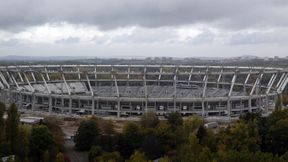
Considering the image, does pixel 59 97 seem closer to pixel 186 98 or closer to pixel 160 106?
pixel 160 106

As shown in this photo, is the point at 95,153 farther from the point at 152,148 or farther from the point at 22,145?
the point at 22,145

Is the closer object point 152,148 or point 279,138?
point 152,148

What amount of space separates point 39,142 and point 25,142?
4.85ft

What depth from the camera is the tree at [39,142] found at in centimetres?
2448

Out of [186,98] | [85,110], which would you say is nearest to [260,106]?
[186,98]

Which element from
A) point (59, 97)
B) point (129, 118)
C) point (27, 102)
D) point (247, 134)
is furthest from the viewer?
point (27, 102)

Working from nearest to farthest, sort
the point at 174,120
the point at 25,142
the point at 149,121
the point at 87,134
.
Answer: the point at 25,142, the point at 87,134, the point at 174,120, the point at 149,121

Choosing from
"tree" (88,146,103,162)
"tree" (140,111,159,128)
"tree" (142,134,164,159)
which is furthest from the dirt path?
"tree" (140,111,159,128)

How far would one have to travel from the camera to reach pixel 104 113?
44500 millimetres

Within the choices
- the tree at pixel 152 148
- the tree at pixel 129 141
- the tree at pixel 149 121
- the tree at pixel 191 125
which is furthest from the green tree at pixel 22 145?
the tree at pixel 149 121

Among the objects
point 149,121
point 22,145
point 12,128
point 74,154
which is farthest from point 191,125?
point 12,128

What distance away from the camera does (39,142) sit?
970 inches

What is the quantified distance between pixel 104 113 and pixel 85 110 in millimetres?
2452

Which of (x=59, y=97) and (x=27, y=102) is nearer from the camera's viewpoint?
(x=59, y=97)
